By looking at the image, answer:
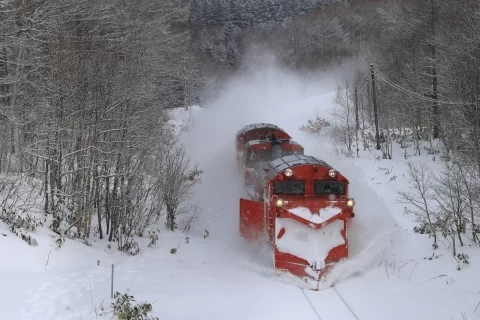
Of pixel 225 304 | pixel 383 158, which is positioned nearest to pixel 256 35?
pixel 383 158

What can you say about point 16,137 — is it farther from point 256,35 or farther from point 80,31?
point 256,35

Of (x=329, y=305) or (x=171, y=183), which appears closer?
(x=329, y=305)

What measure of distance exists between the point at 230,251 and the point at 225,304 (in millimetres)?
4750

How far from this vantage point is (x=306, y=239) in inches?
391

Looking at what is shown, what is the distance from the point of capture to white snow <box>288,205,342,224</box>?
388 inches

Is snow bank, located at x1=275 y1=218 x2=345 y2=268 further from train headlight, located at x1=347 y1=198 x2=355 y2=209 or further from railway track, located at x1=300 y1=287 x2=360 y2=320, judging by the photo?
railway track, located at x1=300 y1=287 x2=360 y2=320

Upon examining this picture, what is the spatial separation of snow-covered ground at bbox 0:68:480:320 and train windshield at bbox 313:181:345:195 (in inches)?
71.3

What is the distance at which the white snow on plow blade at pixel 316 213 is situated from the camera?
9.84 m

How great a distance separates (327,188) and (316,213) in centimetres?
98

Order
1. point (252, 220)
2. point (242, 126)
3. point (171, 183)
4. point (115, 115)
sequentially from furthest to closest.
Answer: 1. point (242, 126)
2. point (171, 183)
3. point (252, 220)
4. point (115, 115)

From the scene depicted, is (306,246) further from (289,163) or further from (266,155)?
(266,155)

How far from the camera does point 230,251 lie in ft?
42.8

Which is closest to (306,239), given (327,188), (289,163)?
(327,188)

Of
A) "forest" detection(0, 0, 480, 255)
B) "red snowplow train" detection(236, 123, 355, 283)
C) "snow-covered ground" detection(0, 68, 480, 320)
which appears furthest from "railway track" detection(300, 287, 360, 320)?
"forest" detection(0, 0, 480, 255)
